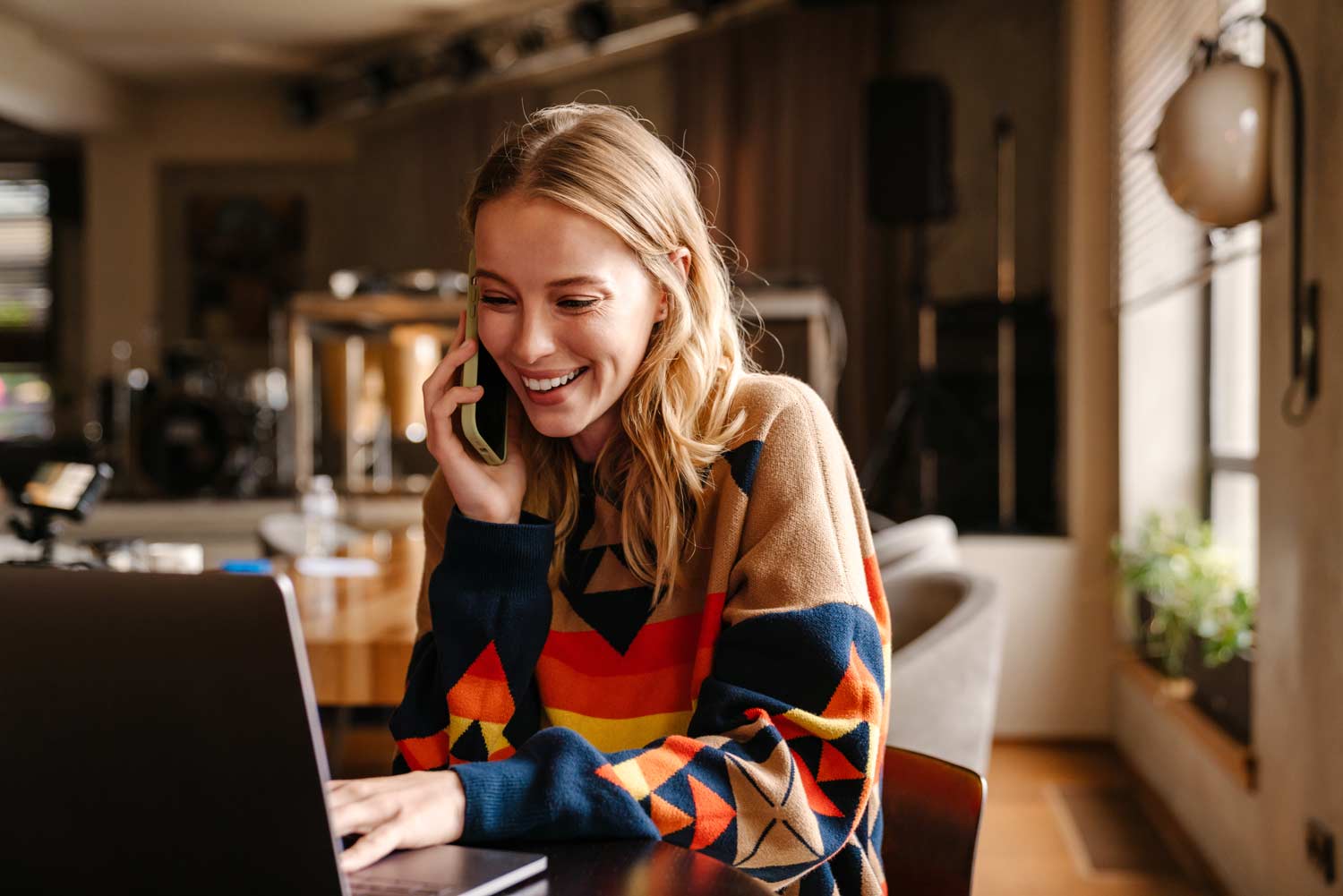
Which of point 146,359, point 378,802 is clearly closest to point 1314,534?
point 378,802

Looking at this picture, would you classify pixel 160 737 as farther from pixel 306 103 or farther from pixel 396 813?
pixel 306 103

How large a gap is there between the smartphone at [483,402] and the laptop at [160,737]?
0.52 m

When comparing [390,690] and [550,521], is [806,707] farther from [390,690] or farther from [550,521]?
[390,690]

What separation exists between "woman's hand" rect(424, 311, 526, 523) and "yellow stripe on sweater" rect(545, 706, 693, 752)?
0.61 ft

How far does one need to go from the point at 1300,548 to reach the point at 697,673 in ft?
4.84

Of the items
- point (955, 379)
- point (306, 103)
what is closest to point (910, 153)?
point (955, 379)

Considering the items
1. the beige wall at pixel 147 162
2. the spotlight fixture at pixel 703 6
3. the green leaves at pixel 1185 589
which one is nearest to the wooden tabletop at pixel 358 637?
the green leaves at pixel 1185 589

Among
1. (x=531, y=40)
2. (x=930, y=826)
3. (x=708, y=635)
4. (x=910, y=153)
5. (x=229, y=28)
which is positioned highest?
(x=229, y=28)

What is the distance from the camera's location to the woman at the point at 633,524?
3.02 ft

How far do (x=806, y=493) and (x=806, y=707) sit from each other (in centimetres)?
18

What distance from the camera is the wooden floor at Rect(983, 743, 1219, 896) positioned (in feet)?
8.77

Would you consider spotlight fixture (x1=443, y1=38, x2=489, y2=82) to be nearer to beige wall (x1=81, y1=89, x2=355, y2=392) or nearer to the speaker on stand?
beige wall (x1=81, y1=89, x2=355, y2=392)

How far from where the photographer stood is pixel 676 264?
1.09m

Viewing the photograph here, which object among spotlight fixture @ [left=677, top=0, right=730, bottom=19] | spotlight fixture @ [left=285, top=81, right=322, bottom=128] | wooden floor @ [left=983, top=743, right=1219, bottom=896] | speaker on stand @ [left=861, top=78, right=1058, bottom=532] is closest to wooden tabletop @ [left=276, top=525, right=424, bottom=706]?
wooden floor @ [left=983, top=743, right=1219, bottom=896]
